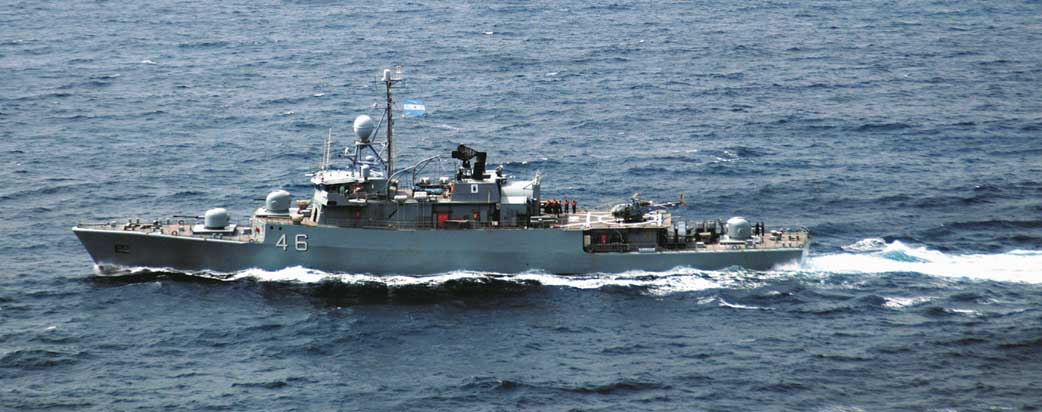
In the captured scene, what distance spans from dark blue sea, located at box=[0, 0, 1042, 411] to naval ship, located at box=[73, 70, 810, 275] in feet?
3.28

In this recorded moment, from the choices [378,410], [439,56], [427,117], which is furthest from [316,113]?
[378,410]

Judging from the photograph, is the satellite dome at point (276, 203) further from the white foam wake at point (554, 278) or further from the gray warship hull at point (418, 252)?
the white foam wake at point (554, 278)

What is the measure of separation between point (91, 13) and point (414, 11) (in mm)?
33407

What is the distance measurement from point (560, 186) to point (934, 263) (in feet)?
79.9

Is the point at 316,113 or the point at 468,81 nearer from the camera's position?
the point at 316,113

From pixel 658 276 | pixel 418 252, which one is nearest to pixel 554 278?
pixel 658 276

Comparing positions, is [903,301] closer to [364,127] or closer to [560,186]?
[560,186]

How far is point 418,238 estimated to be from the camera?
76.6m

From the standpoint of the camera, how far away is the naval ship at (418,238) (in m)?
76.7

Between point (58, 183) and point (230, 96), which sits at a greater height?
point (230, 96)

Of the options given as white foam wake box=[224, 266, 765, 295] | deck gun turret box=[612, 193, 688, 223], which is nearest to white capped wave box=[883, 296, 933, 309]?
white foam wake box=[224, 266, 765, 295]

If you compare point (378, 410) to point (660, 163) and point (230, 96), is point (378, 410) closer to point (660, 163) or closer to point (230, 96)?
point (660, 163)

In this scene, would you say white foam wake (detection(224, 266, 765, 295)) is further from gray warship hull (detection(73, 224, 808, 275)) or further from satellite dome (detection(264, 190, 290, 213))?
satellite dome (detection(264, 190, 290, 213))

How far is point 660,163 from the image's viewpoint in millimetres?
97000
